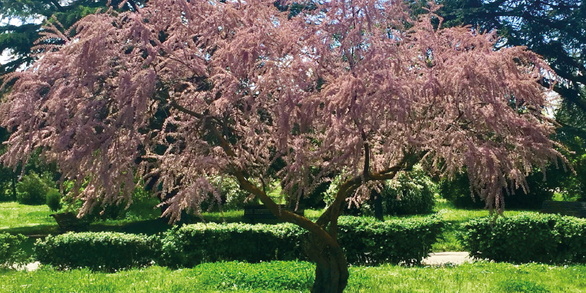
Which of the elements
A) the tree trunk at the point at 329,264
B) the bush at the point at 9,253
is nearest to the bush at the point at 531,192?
the bush at the point at 9,253

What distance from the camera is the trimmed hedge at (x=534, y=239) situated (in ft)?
38.0

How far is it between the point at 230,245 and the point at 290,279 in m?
2.59

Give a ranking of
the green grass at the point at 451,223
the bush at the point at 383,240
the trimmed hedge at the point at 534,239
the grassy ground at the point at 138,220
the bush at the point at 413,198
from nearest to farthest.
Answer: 1. the bush at the point at 383,240
2. the trimmed hedge at the point at 534,239
3. the green grass at the point at 451,223
4. the grassy ground at the point at 138,220
5. the bush at the point at 413,198

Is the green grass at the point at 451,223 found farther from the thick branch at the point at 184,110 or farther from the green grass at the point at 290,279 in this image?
the thick branch at the point at 184,110

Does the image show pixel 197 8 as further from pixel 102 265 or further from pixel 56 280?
pixel 102 265

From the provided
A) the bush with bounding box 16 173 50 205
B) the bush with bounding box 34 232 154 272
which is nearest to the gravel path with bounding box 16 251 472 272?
the bush with bounding box 34 232 154 272

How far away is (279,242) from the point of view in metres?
11.4

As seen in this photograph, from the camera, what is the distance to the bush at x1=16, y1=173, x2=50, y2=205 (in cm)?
3928

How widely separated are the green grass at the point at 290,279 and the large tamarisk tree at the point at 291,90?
286 centimetres

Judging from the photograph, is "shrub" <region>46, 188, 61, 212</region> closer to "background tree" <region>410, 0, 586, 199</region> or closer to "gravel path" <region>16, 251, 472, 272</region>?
"gravel path" <region>16, 251, 472, 272</region>

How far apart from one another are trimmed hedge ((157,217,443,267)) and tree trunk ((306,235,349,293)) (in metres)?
3.60

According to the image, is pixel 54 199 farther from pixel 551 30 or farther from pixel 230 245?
pixel 551 30

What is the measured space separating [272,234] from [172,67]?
229 inches

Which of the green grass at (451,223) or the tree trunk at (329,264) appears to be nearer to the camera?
the tree trunk at (329,264)
